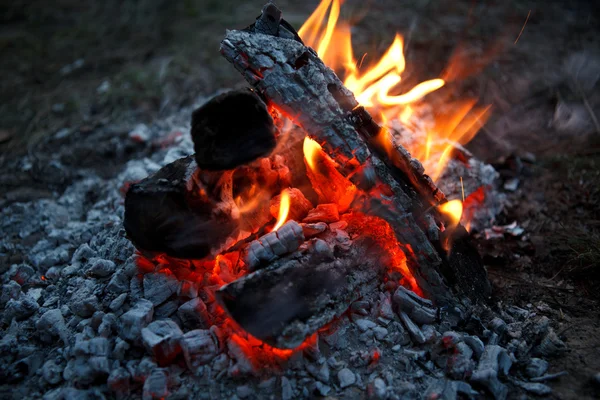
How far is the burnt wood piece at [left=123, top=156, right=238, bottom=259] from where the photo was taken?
2.10 m

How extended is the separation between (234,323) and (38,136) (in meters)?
3.97

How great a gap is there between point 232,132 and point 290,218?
77cm

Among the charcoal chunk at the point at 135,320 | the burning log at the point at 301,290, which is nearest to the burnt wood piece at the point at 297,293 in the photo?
the burning log at the point at 301,290

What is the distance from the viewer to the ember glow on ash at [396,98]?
3334 mm

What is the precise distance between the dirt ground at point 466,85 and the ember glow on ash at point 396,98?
27cm

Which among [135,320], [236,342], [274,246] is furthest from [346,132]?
[135,320]

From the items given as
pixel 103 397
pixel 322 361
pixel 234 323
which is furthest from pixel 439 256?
pixel 103 397

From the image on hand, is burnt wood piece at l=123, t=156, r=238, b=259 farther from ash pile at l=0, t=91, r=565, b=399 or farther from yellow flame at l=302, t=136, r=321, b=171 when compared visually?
yellow flame at l=302, t=136, r=321, b=171

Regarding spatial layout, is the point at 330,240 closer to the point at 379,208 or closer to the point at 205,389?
the point at 379,208

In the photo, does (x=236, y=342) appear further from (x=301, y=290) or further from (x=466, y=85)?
(x=466, y=85)

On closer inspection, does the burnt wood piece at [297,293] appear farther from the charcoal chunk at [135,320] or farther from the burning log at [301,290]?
the charcoal chunk at [135,320]

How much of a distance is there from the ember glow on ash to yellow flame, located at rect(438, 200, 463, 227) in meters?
0.83

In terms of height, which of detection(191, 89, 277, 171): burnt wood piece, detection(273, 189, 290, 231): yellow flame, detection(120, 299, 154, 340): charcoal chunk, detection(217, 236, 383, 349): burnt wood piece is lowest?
detection(120, 299, 154, 340): charcoal chunk

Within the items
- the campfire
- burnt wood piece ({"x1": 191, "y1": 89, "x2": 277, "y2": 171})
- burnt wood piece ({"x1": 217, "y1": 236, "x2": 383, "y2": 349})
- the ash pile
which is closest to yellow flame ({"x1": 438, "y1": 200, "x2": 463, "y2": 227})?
the campfire
